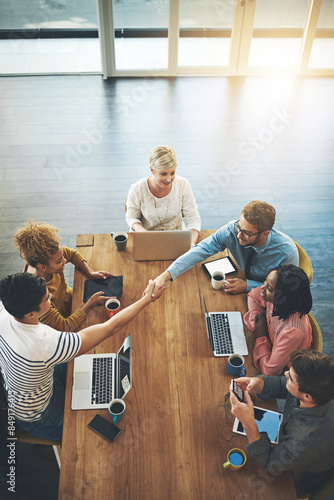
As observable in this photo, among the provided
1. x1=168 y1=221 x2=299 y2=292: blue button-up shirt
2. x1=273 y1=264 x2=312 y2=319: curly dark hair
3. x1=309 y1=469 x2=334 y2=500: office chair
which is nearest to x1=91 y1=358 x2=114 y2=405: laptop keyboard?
x1=168 y1=221 x2=299 y2=292: blue button-up shirt

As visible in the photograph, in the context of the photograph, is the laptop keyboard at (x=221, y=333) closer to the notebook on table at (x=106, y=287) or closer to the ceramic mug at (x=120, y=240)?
the notebook on table at (x=106, y=287)

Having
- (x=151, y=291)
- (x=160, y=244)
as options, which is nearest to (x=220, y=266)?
(x=160, y=244)

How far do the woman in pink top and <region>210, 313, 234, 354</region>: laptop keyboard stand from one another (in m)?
0.15

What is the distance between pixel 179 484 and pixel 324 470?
25.6 inches

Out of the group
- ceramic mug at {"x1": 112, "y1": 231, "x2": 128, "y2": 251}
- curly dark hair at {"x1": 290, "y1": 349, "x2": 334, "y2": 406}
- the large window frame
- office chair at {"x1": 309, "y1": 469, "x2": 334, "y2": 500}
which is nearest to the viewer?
curly dark hair at {"x1": 290, "y1": 349, "x2": 334, "y2": 406}

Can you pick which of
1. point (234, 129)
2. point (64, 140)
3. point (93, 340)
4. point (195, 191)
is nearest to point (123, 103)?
point (64, 140)

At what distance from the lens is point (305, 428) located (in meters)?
1.92

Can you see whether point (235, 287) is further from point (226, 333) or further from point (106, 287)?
point (106, 287)

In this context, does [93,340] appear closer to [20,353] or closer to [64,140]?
[20,353]

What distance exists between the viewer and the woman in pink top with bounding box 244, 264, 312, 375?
7.50ft

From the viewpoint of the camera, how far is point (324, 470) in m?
2.00

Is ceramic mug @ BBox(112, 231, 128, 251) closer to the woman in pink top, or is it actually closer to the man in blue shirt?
the man in blue shirt

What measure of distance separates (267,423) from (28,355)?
1.17 m

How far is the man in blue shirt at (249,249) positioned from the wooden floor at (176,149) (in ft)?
3.64
